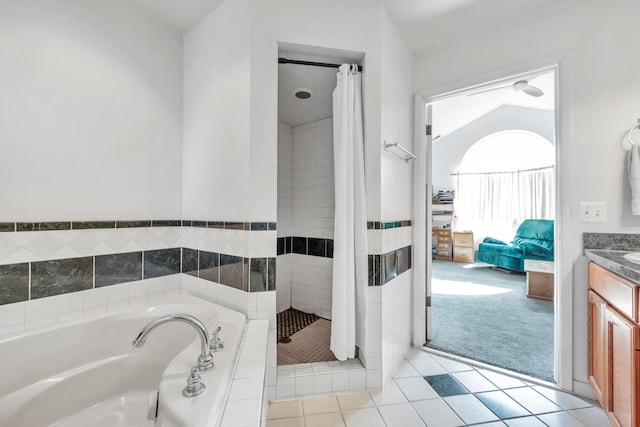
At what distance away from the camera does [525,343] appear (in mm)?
2104

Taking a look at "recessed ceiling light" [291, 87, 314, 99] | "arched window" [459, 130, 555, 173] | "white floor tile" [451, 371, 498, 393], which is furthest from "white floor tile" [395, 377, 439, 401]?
"arched window" [459, 130, 555, 173]

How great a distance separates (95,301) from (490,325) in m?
3.11

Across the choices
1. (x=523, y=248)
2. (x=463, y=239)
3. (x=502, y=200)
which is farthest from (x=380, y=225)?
(x=502, y=200)

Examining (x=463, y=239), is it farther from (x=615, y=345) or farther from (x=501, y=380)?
(x=615, y=345)

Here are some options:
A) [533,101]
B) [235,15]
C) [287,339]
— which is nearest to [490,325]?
[287,339]

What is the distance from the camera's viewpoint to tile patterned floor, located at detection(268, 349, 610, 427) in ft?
4.35

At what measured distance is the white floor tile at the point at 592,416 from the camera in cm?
131

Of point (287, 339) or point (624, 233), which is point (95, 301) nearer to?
point (287, 339)

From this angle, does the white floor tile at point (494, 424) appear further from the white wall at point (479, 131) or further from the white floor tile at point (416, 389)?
the white wall at point (479, 131)

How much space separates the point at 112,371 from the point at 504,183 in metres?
6.55

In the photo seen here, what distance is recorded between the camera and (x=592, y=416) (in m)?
1.35

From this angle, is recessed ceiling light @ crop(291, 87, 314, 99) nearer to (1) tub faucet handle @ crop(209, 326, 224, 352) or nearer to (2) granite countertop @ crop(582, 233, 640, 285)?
(1) tub faucet handle @ crop(209, 326, 224, 352)

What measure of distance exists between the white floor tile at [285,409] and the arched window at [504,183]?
548 centimetres

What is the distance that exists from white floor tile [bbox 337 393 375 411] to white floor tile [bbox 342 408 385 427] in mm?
28
